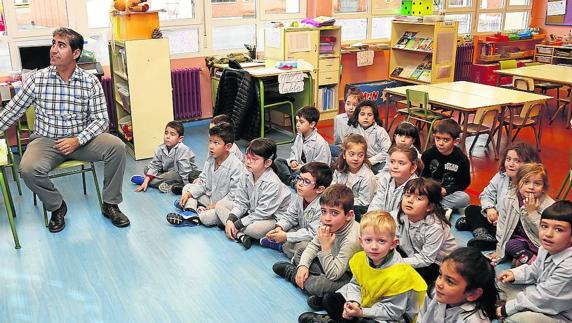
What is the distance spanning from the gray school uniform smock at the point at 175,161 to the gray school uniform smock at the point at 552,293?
2.80 metres

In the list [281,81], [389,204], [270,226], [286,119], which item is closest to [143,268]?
[270,226]

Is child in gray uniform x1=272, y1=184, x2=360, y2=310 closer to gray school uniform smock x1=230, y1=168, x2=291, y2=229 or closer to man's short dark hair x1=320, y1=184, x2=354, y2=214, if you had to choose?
man's short dark hair x1=320, y1=184, x2=354, y2=214

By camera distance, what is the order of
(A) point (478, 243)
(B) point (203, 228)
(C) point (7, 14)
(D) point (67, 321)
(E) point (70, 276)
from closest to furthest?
(D) point (67, 321) → (E) point (70, 276) → (A) point (478, 243) → (B) point (203, 228) → (C) point (7, 14)

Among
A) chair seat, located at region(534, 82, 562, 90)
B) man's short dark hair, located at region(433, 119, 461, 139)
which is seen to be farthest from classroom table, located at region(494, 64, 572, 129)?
man's short dark hair, located at region(433, 119, 461, 139)

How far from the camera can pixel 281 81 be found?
5645mm

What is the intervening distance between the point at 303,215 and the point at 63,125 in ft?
6.15

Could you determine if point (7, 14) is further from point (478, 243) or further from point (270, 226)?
point (478, 243)

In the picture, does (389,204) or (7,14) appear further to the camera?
(7,14)

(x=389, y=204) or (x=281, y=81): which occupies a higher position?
(x=281, y=81)

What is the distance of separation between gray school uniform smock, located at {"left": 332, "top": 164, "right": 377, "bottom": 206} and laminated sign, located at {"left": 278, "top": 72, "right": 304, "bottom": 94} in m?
2.22

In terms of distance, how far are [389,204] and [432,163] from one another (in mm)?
861

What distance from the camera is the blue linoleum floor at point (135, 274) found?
2.74m

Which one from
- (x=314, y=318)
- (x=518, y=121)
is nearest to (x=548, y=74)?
(x=518, y=121)

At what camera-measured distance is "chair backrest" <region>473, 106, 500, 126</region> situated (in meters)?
4.83
